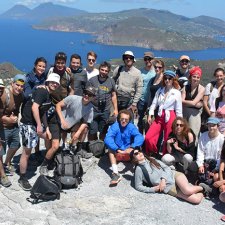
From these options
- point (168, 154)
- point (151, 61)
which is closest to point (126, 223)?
point (168, 154)

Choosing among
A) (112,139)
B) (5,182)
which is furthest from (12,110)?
(112,139)

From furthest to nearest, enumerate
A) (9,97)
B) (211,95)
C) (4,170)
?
(211,95) → (4,170) → (9,97)

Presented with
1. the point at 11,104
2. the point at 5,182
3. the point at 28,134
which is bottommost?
the point at 5,182

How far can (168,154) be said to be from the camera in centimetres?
699

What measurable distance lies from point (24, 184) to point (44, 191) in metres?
0.59

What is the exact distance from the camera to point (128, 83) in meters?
7.77

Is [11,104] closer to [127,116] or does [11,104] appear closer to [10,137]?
[10,137]

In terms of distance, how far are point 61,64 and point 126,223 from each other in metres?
3.52

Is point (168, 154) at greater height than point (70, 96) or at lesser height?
lesser

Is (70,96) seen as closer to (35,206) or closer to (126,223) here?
(35,206)

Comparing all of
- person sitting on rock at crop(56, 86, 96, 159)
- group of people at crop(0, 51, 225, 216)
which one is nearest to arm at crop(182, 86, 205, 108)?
group of people at crop(0, 51, 225, 216)

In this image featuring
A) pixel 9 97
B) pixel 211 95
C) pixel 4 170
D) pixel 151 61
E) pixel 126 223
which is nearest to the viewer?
pixel 126 223

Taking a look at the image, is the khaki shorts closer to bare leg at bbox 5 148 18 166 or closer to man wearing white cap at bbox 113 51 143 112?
man wearing white cap at bbox 113 51 143 112

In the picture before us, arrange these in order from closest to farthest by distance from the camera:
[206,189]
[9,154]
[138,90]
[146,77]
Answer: [206,189] → [9,154] → [138,90] → [146,77]
